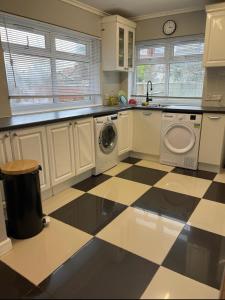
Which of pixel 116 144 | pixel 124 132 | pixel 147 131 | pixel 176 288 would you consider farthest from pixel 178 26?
pixel 176 288

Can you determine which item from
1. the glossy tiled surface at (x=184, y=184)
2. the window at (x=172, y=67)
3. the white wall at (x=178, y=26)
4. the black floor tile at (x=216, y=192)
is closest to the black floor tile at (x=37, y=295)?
the glossy tiled surface at (x=184, y=184)

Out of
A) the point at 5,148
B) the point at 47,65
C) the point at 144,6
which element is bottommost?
the point at 5,148

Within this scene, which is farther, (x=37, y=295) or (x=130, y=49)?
(x=130, y=49)

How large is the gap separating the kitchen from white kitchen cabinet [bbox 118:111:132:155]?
→ 2 centimetres

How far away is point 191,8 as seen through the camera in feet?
11.6

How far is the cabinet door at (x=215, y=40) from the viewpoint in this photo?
9.96 feet

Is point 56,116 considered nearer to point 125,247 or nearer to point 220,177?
point 125,247

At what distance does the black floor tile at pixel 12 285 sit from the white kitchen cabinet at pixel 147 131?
2.71 m

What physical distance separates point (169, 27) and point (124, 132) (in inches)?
76.9

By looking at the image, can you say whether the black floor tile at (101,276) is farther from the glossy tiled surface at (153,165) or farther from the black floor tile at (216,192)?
the glossy tiled surface at (153,165)

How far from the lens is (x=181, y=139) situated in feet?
11.3

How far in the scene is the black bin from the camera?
1.84m

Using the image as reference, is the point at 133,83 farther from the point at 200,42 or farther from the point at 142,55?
the point at 200,42

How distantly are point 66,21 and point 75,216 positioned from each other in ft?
8.73
